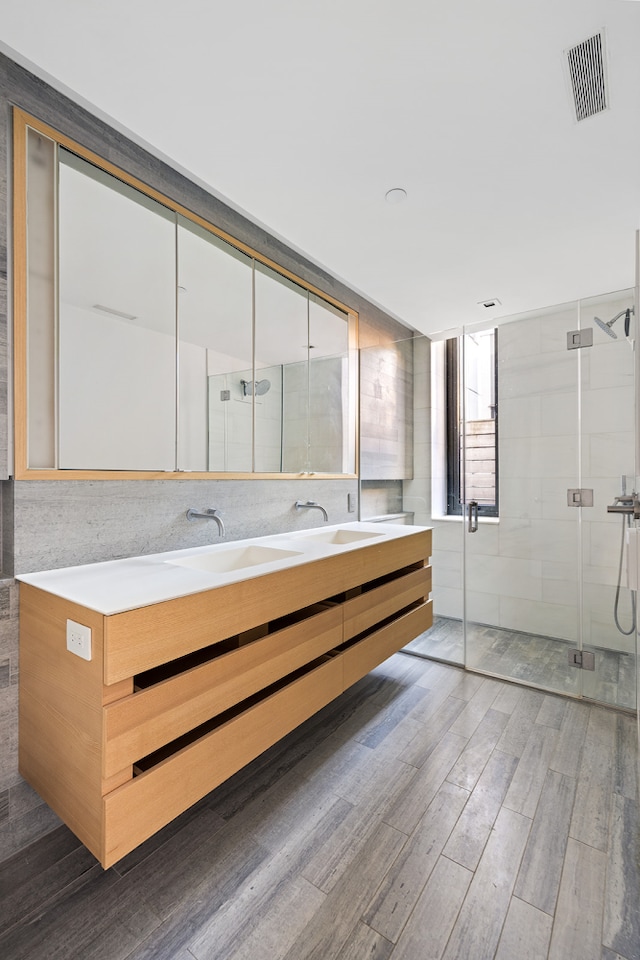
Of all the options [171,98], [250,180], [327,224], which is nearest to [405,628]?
[327,224]

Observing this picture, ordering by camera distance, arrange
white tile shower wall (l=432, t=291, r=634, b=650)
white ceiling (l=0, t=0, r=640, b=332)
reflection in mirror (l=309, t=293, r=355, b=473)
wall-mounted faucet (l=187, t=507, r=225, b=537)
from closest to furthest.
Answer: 1. white ceiling (l=0, t=0, r=640, b=332)
2. wall-mounted faucet (l=187, t=507, r=225, b=537)
3. white tile shower wall (l=432, t=291, r=634, b=650)
4. reflection in mirror (l=309, t=293, r=355, b=473)

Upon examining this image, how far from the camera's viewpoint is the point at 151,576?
138cm

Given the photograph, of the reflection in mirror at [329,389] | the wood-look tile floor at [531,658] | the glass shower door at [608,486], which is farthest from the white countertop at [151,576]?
the glass shower door at [608,486]

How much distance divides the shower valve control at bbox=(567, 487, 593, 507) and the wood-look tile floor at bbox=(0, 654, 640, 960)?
113 centimetres

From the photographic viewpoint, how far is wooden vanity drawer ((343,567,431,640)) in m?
1.97

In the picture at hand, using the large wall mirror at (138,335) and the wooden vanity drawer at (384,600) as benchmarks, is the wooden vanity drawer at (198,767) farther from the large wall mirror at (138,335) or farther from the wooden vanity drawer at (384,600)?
the large wall mirror at (138,335)

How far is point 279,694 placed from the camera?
153 centimetres

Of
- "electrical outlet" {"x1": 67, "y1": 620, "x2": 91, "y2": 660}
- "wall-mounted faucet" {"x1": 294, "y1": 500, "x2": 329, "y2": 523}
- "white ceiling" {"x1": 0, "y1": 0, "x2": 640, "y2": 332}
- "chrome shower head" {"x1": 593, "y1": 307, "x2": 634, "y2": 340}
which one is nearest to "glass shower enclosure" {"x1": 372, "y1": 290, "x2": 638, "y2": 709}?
"chrome shower head" {"x1": 593, "y1": 307, "x2": 634, "y2": 340}

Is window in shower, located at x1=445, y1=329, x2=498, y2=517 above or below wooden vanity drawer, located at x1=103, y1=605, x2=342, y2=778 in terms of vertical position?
above

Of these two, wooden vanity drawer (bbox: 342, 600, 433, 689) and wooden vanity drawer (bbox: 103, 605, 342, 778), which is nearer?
wooden vanity drawer (bbox: 103, 605, 342, 778)

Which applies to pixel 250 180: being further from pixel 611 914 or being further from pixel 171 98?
pixel 611 914

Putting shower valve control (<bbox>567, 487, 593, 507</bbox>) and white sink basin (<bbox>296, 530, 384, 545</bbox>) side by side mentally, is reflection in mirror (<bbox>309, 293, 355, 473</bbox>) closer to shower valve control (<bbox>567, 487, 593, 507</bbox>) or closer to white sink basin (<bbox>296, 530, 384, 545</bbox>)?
white sink basin (<bbox>296, 530, 384, 545</bbox>)

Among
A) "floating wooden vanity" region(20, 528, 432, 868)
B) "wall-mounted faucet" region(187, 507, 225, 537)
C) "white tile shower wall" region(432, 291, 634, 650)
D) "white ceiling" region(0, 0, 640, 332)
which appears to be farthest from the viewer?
"white tile shower wall" region(432, 291, 634, 650)

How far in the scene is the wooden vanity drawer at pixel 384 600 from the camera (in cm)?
197
